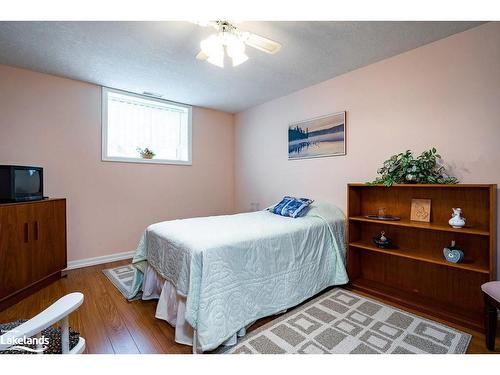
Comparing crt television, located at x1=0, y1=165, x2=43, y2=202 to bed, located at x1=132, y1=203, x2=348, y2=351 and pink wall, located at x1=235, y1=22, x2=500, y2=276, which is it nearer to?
bed, located at x1=132, y1=203, x2=348, y2=351

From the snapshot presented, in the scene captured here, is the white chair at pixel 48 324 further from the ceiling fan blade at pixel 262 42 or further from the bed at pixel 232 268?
the ceiling fan blade at pixel 262 42

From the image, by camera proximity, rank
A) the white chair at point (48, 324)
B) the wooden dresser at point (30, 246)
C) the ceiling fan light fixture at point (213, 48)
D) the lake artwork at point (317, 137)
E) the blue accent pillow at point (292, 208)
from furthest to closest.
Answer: the lake artwork at point (317, 137), the blue accent pillow at point (292, 208), the wooden dresser at point (30, 246), the ceiling fan light fixture at point (213, 48), the white chair at point (48, 324)

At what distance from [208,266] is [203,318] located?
0.31 m

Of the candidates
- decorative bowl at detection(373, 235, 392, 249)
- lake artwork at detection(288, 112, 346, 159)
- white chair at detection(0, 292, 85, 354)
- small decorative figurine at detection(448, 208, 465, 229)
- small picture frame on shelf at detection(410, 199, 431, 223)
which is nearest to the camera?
white chair at detection(0, 292, 85, 354)

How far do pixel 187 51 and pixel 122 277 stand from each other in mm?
2532

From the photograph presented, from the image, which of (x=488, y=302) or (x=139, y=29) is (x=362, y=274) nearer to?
(x=488, y=302)

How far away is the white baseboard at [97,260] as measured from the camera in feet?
9.70

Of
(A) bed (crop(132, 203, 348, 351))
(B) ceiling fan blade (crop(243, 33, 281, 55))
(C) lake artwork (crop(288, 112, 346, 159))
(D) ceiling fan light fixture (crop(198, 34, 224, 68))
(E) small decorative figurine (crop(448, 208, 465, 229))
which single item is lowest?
(A) bed (crop(132, 203, 348, 351))

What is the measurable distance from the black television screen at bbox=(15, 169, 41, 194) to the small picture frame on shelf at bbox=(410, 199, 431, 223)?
148 inches

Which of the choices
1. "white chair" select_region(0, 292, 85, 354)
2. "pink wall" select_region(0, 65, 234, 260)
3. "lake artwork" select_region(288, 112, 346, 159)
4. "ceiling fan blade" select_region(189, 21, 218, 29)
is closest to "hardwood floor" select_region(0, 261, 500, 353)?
"white chair" select_region(0, 292, 85, 354)

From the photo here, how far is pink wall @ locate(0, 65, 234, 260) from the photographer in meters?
2.63

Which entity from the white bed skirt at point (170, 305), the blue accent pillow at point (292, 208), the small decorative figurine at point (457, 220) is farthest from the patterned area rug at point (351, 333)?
the blue accent pillow at point (292, 208)

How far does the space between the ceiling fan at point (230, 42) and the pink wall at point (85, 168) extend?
7.02ft

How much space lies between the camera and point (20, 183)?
2252 mm
